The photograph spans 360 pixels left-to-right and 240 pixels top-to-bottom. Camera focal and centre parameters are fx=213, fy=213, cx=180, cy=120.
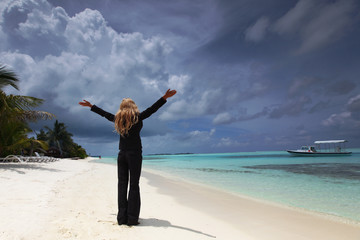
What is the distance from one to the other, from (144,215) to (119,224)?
3.30 feet

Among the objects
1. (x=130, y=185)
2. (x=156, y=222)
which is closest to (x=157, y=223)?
(x=156, y=222)

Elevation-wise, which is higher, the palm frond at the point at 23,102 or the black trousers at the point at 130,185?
the palm frond at the point at 23,102

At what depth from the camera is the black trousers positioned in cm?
361

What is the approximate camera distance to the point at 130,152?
362 centimetres

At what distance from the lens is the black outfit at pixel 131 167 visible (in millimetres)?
3607

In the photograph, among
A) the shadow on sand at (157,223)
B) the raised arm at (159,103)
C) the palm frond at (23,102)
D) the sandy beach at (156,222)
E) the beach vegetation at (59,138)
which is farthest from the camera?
the beach vegetation at (59,138)

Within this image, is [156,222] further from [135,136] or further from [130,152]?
[135,136]

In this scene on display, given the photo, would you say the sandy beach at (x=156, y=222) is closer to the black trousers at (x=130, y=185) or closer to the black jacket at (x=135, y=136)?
the black trousers at (x=130, y=185)

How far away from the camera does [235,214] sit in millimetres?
5223

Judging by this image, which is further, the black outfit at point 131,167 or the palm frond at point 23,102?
the palm frond at point 23,102

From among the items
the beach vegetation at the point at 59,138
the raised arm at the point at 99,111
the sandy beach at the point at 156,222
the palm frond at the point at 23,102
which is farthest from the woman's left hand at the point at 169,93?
the beach vegetation at the point at 59,138

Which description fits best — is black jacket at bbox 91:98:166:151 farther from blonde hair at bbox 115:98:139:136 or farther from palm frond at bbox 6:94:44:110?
palm frond at bbox 6:94:44:110

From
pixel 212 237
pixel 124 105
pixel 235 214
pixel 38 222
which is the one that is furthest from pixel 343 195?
pixel 38 222

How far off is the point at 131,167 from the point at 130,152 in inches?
9.9
